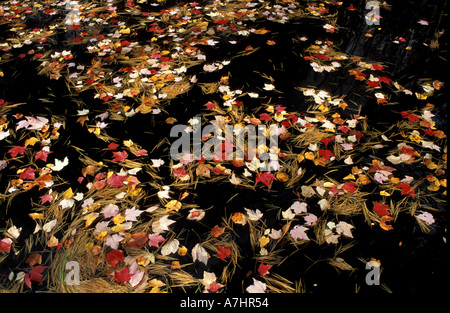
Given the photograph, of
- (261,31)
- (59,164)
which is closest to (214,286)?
(59,164)

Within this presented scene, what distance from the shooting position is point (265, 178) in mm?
2342

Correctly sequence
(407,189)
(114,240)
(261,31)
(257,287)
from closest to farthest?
(257,287), (114,240), (407,189), (261,31)

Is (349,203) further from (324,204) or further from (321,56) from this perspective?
(321,56)

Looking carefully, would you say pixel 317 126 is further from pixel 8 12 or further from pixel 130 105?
pixel 8 12

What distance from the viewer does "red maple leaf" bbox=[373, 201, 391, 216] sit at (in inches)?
82.0

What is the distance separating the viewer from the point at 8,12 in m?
5.11

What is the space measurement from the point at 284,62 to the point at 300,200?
230 centimetres

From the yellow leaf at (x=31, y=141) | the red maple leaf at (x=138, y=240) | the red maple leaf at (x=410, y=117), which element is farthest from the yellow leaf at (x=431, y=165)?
the yellow leaf at (x=31, y=141)

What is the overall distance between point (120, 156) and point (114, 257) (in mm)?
1021

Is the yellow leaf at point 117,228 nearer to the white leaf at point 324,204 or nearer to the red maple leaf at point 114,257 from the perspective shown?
the red maple leaf at point 114,257

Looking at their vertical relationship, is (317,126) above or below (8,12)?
below

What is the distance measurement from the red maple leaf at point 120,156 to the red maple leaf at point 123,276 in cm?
109
